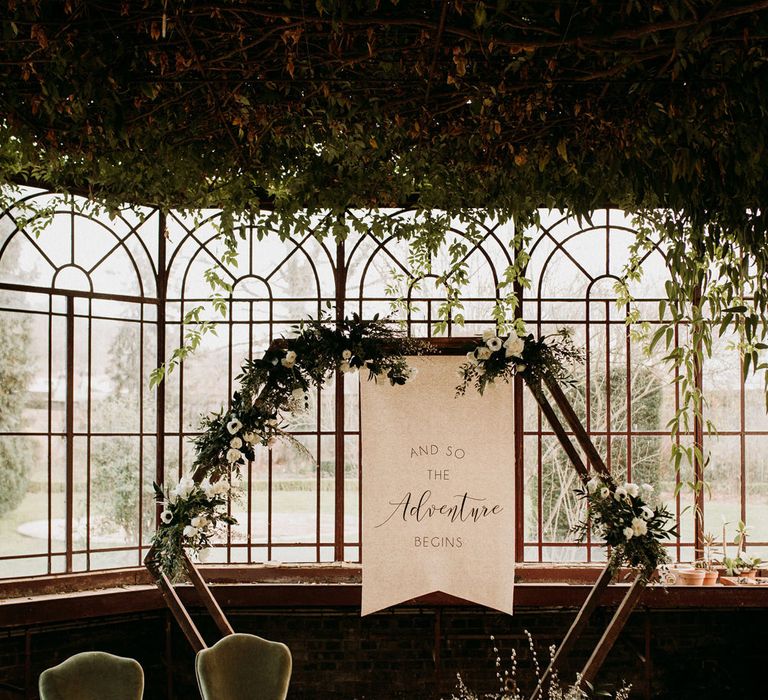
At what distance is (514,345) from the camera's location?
14.6ft

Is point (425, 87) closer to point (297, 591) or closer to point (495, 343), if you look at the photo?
point (495, 343)

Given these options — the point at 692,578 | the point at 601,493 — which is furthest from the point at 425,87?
the point at 692,578

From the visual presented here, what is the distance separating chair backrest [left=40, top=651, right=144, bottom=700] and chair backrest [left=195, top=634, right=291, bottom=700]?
33cm

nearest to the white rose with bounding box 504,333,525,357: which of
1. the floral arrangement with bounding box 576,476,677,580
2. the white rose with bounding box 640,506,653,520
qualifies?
the floral arrangement with bounding box 576,476,677,580

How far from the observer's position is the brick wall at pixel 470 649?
17.4 ft

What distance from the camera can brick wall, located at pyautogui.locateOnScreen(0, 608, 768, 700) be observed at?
5293 millimetres

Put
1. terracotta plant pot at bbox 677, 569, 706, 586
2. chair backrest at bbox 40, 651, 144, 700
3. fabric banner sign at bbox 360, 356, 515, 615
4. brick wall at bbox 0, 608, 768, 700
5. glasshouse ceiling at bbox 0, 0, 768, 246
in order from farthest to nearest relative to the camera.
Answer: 1. brick wall at bbox 0, 608, 768, 700
2. terracotta plant pot at bbox 677, 569, 706, 586
3. fabric banner sign at bbox 360, 356, 515, 615
4. chair backrest at bbox 40, 651, 144, 700
5. glasshouse ceiling at bbox 0, 0, 768, 246

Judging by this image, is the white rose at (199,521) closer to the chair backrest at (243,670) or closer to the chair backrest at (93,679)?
the chair backrest at (243,670)

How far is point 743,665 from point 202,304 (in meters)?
4.14

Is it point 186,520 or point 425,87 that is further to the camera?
point 186,520

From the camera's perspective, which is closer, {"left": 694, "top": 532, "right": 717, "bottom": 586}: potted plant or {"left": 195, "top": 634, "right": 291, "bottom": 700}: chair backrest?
{"left": 195, "top": 634, "right": 291, "bottom": 700}: chair backrest

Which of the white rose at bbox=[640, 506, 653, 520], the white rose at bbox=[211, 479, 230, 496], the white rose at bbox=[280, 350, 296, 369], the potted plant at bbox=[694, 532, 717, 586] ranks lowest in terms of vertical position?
the potted plant at bbox=[694, 532, 717, 586]

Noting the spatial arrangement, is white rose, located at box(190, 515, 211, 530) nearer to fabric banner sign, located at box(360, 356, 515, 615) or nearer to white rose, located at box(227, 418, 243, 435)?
white rose, located at box(227, 418, 243, 435)

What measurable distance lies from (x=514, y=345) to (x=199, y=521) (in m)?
1.87
